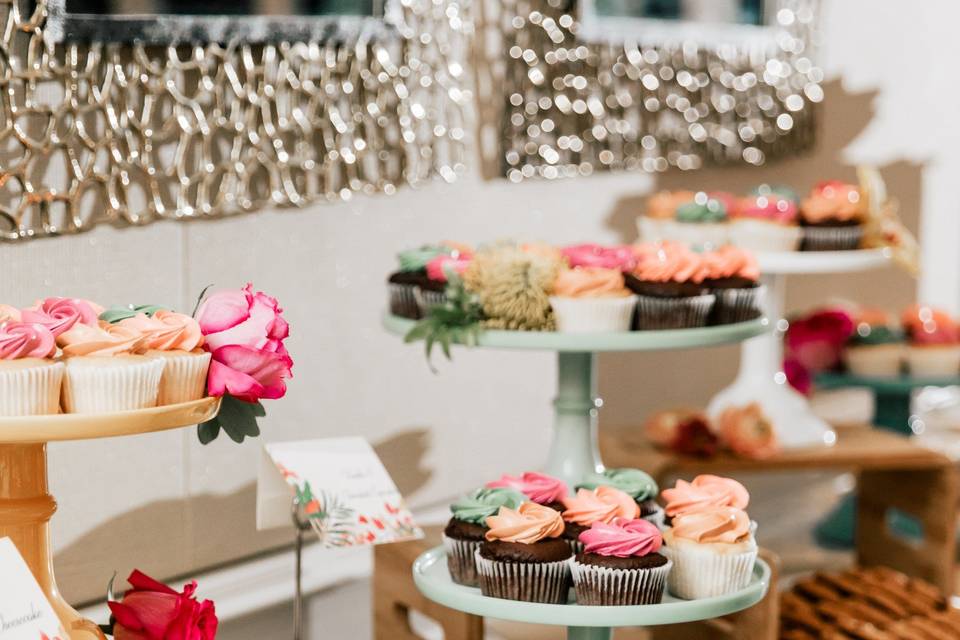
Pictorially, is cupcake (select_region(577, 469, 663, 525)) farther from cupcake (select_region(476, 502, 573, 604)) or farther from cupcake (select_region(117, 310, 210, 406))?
cupcake (select_region(117, 310, 210, 406))

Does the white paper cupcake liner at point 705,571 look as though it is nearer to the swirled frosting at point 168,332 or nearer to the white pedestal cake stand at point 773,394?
the swirled frosting at point 168,332

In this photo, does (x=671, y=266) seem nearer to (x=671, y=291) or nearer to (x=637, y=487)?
(x=671, y=291)

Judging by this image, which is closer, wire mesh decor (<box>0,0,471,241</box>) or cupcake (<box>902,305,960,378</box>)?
wire mesh decor (<box>0,0,471,241</box>)

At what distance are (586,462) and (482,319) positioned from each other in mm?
284

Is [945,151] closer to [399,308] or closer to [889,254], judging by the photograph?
[889,254]

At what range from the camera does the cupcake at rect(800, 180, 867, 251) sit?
86.0 inches

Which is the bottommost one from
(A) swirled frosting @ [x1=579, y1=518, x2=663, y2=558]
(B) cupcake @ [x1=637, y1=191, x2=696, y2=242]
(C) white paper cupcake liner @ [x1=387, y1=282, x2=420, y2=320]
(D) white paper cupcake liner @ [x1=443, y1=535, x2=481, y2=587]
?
(D) white paper cupcake liner @ [x1=443, y1=535, x2=481, y2=587]

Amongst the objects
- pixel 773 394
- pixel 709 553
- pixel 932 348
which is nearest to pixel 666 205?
pixel 773 394

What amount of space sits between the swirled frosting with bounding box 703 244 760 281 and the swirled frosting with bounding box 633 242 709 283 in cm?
1

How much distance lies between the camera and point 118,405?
1.00 m

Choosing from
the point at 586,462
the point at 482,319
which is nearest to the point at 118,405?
the point at 482,319

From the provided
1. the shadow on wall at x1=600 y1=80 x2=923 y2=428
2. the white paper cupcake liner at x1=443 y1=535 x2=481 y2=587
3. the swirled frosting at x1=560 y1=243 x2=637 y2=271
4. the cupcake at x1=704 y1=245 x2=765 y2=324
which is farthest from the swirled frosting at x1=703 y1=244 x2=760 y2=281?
the shadow on wall at x1=600 y1=80 x2=923 y2=428

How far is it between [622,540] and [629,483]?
207 mm

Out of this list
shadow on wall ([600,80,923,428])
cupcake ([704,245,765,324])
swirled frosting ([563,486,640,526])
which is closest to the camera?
swirled frosting ([563,486,640,526])
